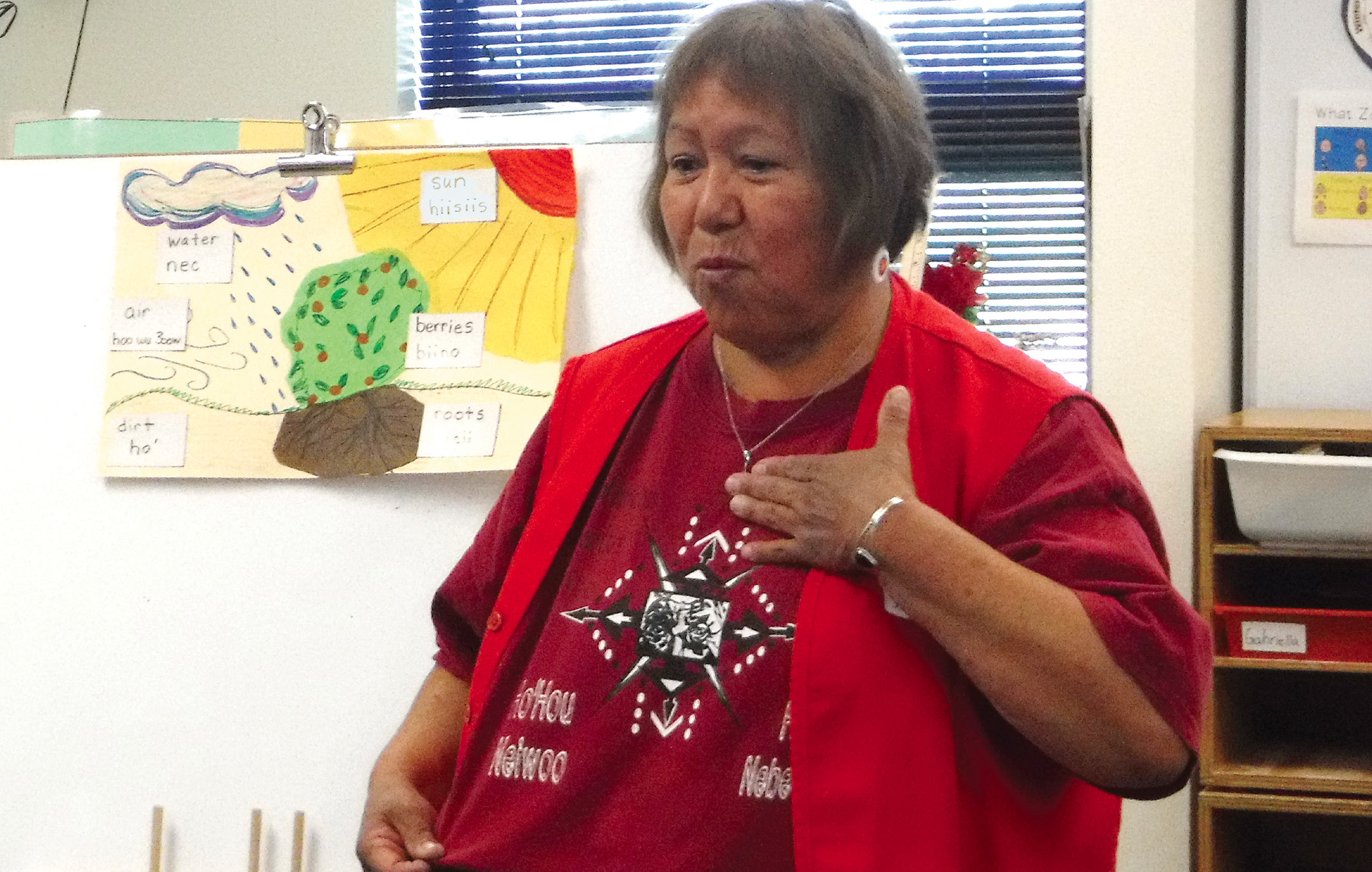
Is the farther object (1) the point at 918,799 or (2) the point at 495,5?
(2) the point at 495,5

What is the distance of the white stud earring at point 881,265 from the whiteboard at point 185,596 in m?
0.46

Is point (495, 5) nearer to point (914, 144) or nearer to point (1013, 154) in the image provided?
point (1013, 154)

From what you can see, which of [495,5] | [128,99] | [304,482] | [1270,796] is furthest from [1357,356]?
[128,99]

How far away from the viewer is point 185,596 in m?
1.54

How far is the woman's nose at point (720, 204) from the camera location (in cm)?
97

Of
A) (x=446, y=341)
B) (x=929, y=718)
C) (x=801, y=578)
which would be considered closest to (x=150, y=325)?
(x=446, y=341)

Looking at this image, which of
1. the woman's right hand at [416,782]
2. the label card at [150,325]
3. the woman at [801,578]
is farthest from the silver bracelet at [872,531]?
the label card at [150,325]

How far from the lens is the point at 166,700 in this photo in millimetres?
1531

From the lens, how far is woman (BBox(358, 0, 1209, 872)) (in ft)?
2.74

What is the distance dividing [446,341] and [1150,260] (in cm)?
90

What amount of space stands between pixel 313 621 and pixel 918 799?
2.94ft

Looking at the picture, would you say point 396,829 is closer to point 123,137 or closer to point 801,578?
point 801,578

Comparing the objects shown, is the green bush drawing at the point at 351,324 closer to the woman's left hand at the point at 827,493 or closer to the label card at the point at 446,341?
the label card at the point at 446,341

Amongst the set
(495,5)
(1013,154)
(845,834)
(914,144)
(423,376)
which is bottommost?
(845,834)
